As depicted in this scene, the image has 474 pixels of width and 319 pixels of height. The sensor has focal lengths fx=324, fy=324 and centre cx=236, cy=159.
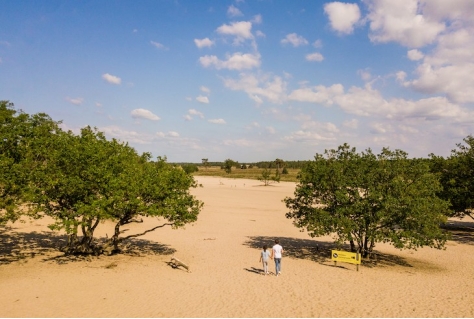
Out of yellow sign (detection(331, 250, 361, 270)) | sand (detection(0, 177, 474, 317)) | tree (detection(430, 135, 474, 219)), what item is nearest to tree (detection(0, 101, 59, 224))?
sand (detection(0, 177, 474, 317))

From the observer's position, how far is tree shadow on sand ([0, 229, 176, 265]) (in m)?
22.2

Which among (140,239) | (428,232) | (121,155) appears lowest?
(140,239)

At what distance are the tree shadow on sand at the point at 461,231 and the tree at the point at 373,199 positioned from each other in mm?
14978

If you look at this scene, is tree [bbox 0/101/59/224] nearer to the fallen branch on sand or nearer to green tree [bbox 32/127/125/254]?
green tree [bbox 32/127/125/254]

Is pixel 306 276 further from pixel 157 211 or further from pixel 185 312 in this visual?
pixel 157 211

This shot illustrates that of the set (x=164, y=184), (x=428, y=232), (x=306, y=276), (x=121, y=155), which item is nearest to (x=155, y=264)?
(x=164, y=184)

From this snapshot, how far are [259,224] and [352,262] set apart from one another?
20.7m

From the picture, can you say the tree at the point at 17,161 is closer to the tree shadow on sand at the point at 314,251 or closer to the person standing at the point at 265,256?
the person standing at the point at 265,256

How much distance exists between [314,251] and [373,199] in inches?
339

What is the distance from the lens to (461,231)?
39.6m

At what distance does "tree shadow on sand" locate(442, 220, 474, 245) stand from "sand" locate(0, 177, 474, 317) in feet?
15.1

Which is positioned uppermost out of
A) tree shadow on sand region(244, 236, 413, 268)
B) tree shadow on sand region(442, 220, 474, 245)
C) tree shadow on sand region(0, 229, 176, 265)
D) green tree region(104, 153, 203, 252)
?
green tree region(104, 153, 203, 252)

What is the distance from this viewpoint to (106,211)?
768 inches

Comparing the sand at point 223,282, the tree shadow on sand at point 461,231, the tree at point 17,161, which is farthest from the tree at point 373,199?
the tree at point 17,161
